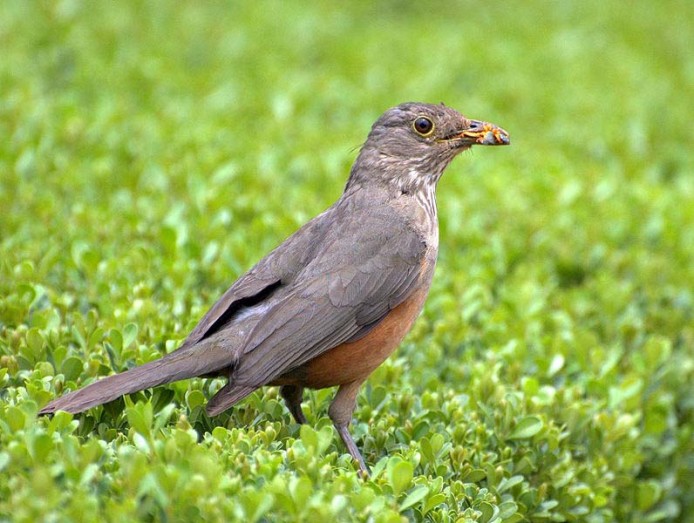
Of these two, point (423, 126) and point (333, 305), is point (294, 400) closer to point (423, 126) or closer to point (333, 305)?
point (333, 305)

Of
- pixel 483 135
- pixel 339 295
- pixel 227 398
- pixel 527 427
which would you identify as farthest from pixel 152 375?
pixel 483 135

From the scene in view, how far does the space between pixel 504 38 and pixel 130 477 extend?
9641 millimetres

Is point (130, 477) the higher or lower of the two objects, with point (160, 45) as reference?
lower

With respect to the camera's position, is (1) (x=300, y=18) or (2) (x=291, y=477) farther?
(1) (x=300, y=18)

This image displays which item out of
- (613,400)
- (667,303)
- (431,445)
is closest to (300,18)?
(667,303)

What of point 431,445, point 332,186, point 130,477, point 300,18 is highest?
point 300,18

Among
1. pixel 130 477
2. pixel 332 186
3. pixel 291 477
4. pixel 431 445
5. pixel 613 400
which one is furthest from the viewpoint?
pixel 332 186

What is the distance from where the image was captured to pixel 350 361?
4.55 metres

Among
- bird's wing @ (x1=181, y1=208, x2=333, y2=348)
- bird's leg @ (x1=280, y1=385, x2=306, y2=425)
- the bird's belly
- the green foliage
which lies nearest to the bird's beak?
bird's wing @ (x1=181, y1=208, x2=333, y2=348)

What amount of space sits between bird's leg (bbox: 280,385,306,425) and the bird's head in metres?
1.12

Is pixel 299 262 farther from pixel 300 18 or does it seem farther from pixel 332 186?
pixel 300 18

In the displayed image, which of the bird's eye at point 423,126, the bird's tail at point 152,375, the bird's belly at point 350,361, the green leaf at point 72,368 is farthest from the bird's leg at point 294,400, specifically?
the bird's eye at point 423,126

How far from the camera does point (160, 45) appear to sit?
10.0 metres

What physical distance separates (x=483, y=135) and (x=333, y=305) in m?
1.27
